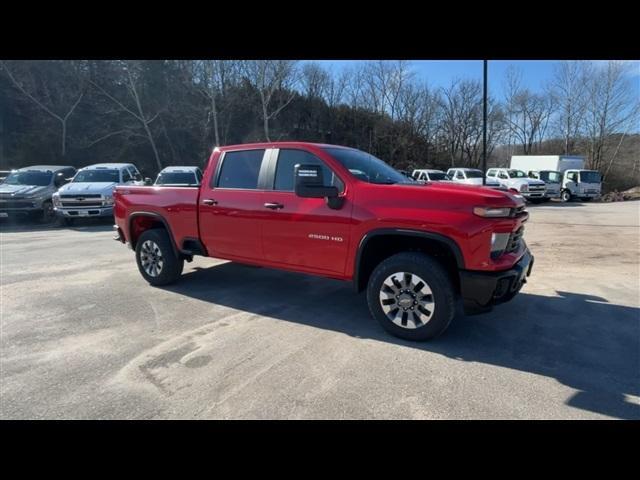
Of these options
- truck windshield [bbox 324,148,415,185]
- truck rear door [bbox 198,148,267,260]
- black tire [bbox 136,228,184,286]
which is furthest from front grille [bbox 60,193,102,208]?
truck windshield [bbox 324,148,415,185]

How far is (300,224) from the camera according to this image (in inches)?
163

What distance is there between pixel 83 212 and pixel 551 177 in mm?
28712

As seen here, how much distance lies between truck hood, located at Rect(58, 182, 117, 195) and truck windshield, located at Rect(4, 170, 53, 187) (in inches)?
85.6

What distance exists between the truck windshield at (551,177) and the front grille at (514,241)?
26722 millimetres

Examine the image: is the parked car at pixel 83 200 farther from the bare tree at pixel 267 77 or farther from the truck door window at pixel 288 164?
the bare tree at pixel 267 77

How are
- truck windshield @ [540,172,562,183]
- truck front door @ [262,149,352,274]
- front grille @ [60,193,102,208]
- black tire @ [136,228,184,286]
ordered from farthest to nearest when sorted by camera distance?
1. truck windshield @ [540,172,562,183]
2. front grille @ [60,193,102,208]
3. black tire @ [136,228,184,286]
4. truck front door @ [262,149,352,274]

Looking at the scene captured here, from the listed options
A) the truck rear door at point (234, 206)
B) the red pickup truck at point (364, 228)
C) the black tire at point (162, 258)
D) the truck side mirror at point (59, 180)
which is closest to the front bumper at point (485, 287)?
the red pickup truck at point (364, 228)

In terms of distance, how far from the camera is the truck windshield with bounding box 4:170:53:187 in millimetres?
13912

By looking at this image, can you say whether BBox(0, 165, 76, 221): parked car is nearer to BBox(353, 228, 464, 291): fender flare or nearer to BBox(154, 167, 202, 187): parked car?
BBox(154, 167, 202, 187): parked car

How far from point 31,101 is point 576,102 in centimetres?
5398

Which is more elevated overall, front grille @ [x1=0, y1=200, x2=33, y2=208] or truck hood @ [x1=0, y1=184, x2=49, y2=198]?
truck hood @ [x1=0, y1=184, x2=49, y2=198]

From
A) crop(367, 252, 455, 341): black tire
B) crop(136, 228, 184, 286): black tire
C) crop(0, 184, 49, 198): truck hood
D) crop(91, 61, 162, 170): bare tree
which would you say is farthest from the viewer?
crop(91, 61, 162, 170): bare tree
